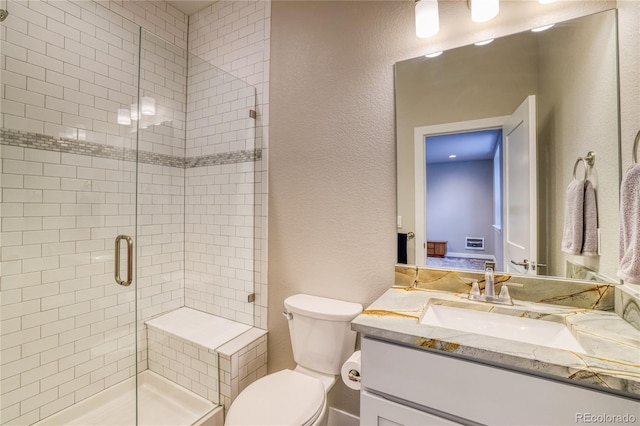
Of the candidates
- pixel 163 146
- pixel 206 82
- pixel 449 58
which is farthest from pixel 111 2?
pixel 449 58

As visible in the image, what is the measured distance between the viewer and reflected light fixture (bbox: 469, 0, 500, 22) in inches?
47.2

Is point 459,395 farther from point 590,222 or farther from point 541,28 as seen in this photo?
point 541,28

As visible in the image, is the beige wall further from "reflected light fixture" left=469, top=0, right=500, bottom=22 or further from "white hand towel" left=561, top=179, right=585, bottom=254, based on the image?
"white hand towel" left=561, top=179, right=585, bottom=254

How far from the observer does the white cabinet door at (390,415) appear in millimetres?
851

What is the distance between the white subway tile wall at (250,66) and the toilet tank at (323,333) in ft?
1.32

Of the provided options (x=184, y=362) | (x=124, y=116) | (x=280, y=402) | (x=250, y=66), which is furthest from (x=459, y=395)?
(x=124, y=116)

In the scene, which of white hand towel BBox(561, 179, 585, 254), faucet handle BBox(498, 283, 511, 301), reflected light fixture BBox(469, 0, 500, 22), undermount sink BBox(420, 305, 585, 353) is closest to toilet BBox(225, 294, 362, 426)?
undermount sink BBox(420, 305, 585, 353)

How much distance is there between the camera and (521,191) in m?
1.22

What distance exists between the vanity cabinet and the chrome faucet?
1.46 ft

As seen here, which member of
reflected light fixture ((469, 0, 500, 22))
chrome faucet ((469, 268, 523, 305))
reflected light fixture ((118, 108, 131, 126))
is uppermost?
reflected light fixture ((469, 0, 500, 22))

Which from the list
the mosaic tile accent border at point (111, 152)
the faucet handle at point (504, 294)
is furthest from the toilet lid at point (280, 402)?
the mosaic tile accent border at point (111, 152)

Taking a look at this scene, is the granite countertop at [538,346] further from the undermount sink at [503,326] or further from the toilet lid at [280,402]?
the toilet lid at [280,402]

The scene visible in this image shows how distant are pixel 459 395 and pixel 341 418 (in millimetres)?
1039

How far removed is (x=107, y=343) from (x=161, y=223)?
0.80 meters
